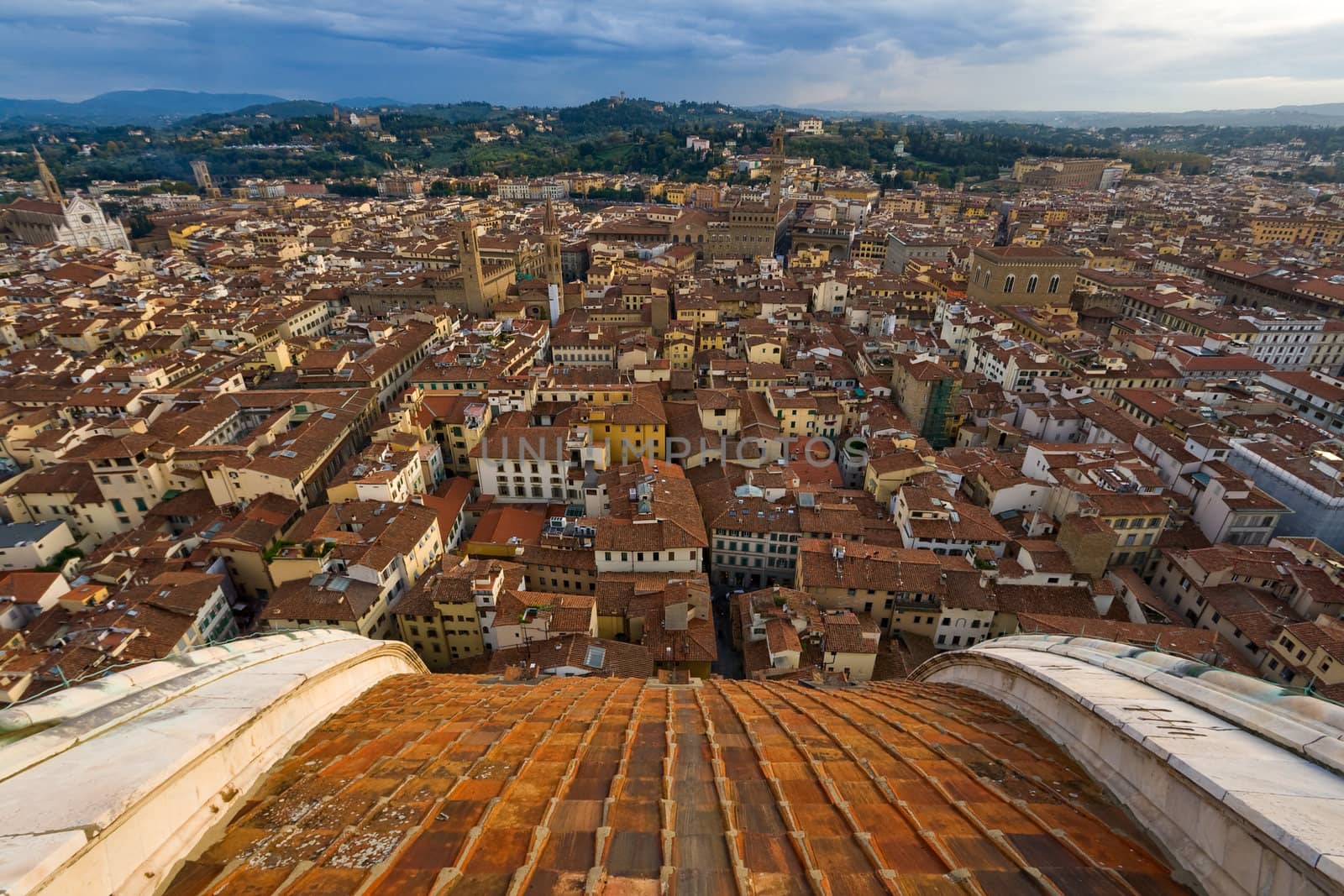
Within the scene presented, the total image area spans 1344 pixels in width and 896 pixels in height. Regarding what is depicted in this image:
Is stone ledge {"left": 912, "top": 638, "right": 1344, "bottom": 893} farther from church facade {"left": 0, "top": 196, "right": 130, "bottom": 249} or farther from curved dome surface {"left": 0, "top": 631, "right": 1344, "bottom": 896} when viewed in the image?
church facade {"left": 0, "top": 196, "right": 130, "bottom": 249}

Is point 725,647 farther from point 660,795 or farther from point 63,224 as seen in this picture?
point 63,224

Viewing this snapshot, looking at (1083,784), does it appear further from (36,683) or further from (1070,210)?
(1070,210)

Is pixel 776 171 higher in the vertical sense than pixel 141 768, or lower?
higher

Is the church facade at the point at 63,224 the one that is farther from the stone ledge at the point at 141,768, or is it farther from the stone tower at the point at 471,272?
the stone ledge at the point at 141,768

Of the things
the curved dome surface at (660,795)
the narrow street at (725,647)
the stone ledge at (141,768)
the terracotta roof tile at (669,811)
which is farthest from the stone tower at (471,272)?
the terracotta roof tile at (669,811)

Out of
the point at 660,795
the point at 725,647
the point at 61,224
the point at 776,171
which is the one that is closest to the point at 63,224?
the point at 61,224

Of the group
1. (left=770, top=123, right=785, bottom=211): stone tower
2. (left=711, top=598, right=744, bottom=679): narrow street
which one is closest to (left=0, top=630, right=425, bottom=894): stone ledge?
(left=711, top=598, right=744, bottom=679): narrow street

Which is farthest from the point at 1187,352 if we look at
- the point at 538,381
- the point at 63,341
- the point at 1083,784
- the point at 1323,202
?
the point at 1323,202

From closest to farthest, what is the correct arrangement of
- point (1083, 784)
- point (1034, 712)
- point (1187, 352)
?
point (1083, 784), point (1034, 712), point (1187, 352)
